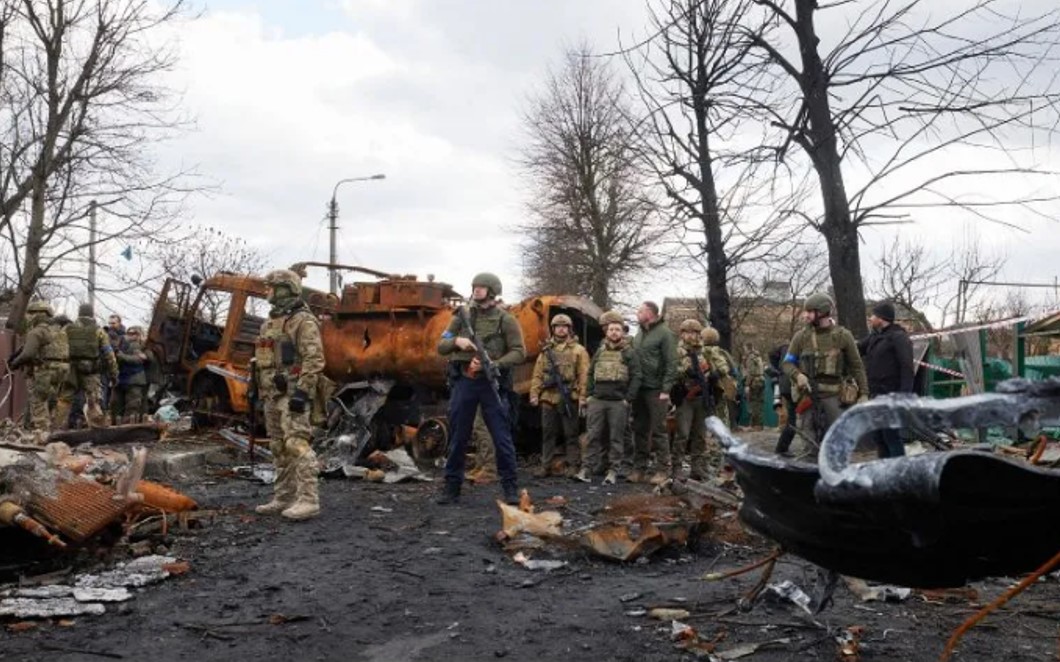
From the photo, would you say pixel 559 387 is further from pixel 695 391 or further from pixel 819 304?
pixel 819 304

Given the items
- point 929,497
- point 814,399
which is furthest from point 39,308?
point 929,497

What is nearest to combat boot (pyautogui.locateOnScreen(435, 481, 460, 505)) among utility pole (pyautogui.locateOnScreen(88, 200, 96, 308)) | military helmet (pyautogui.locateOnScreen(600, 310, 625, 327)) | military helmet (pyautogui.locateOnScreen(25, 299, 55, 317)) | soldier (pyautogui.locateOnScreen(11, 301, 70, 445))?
Answer: military helmet (pyautogui.locateOnScreen(600, 310, 625, 327))

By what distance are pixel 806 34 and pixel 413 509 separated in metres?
6.64

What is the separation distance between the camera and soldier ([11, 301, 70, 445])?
12.5m

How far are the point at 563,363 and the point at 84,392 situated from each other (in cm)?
690

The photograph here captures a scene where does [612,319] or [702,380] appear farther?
[612,319]

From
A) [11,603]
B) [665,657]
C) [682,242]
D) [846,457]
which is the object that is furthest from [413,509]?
[682,242]

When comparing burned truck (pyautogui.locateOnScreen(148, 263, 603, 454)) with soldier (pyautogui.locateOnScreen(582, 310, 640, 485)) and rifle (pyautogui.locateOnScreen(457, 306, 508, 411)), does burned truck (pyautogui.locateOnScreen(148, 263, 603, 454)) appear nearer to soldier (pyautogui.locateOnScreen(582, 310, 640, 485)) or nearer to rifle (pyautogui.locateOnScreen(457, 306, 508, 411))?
soldier (pyautogui.locateOnScreen(582, 310, 640, 485))

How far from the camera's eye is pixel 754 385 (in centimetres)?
2045

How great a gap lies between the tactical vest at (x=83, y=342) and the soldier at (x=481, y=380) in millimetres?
6790

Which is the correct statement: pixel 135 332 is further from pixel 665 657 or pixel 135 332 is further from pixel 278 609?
pixel 665 657

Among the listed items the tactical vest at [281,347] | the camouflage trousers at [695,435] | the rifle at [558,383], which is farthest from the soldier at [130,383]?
the camouflage trousers at [695,435]

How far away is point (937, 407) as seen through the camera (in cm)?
259

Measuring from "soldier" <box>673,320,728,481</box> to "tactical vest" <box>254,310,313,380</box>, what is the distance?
14.0ft
